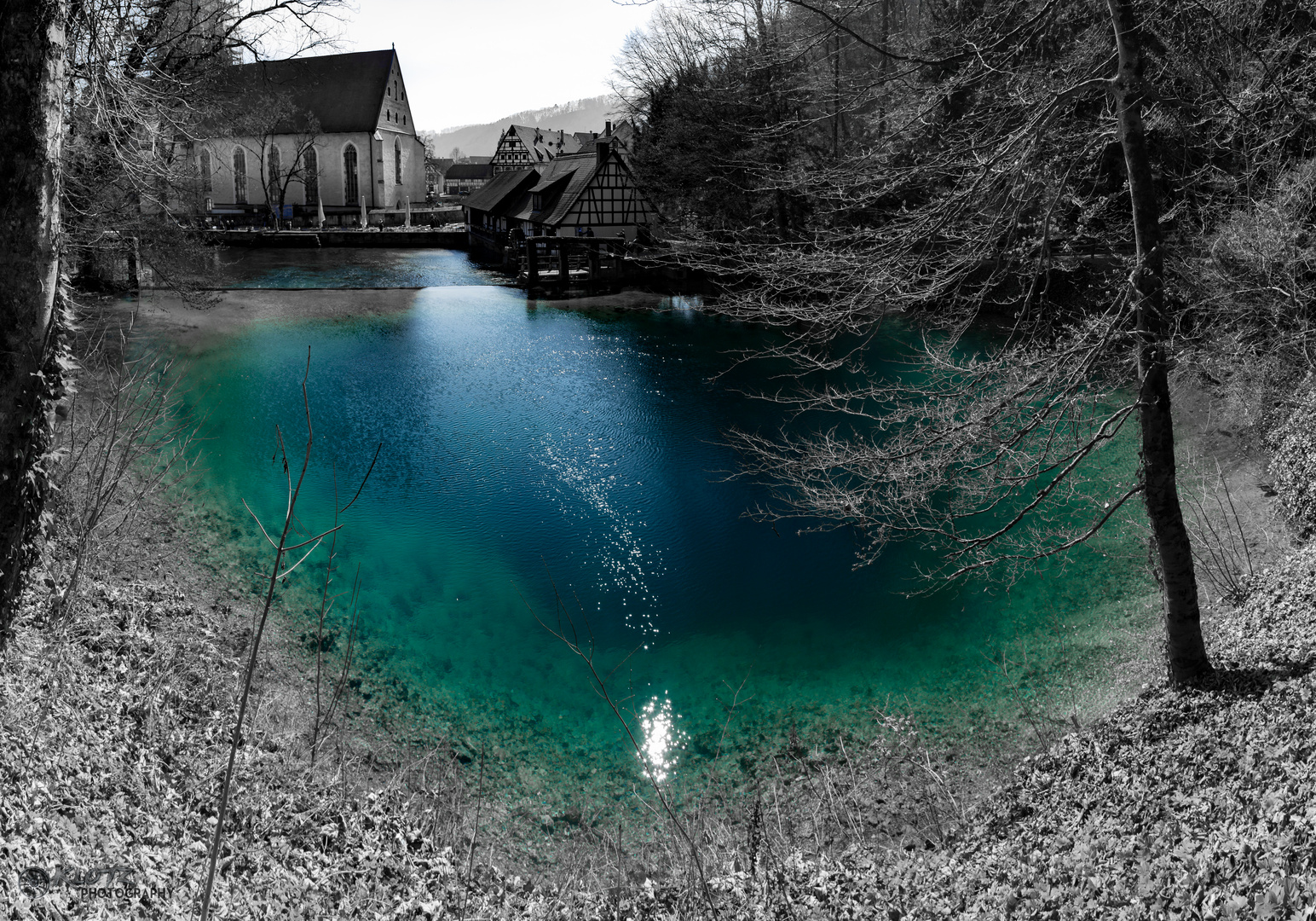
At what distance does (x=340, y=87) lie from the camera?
165 ft

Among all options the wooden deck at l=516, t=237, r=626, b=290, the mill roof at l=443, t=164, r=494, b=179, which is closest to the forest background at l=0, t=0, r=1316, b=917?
the wooden deck at l=516, t=237, r=626, b=290

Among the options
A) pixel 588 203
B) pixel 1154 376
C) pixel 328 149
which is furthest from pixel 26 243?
pixel 328 149

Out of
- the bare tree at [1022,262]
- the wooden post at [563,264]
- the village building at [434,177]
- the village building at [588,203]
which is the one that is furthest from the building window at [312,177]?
the bare tree at [1022,262]

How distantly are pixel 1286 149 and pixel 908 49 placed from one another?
16.1ft

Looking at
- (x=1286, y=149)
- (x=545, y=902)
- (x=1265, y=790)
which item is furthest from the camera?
(x=1286, y=149)

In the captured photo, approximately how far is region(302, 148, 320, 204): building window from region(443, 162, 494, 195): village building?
25468 mm

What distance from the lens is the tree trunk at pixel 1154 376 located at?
5.46m

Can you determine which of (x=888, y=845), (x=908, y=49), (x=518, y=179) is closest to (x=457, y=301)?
(x=518, y=179)

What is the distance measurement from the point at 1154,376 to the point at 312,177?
2048 inches

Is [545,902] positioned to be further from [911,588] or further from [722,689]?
[911,588]

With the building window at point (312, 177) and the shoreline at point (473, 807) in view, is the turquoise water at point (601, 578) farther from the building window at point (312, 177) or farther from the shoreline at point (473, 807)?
the building window at point (312, 177)

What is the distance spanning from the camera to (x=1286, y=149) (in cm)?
1078

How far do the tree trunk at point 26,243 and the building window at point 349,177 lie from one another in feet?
162

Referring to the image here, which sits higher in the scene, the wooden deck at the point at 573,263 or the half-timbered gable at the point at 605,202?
the half-timbered gable at the point at 605,202
